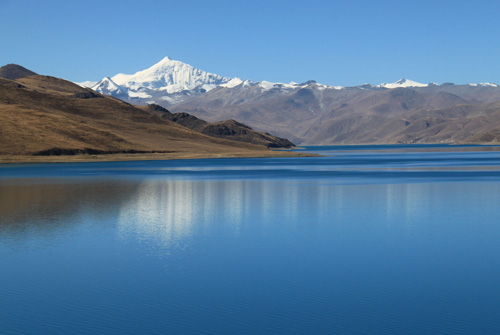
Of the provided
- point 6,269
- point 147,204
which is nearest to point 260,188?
point 147,204

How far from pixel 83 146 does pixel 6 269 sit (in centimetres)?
17121

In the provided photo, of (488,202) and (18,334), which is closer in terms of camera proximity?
(18,334)

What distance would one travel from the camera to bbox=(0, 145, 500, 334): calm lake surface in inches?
821

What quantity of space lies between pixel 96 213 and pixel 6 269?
2164 cm

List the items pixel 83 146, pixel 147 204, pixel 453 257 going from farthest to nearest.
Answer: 1. pixel 83 146
2. pixel 147 204
3. pixel 453 257

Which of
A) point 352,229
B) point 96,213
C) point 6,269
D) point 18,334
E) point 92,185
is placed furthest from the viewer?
point 92,185

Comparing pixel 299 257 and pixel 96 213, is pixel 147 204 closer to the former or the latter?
pixel 96 213

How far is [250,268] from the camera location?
28.9 metres

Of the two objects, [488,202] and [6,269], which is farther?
[488,202]

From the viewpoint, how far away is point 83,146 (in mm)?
194250

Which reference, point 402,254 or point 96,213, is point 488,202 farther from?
point 96,213

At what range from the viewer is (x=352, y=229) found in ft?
136

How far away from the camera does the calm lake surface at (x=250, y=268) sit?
68.4 feet

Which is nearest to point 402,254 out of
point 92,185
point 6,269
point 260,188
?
point 6,269
